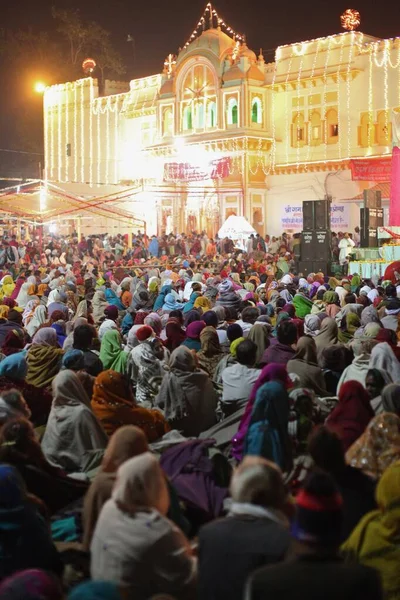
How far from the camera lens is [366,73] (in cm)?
2712

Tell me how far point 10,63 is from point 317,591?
46707mm

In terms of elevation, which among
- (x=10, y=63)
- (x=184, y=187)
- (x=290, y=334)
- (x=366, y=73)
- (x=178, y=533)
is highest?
(x=10, y=63)

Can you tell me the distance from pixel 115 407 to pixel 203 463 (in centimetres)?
117

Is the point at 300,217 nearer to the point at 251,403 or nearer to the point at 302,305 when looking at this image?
the point at 302,305

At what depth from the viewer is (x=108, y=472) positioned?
4.24 m

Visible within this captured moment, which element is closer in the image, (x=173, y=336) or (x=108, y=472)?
(x=108, y=472)

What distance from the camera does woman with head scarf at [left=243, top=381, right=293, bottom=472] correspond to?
532 cm

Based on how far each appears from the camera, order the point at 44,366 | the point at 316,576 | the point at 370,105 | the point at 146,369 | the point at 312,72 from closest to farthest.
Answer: the point at 316,576 → the point at 146,369 → the point at 44,366 → the point at 370,105 → the point at 312,72

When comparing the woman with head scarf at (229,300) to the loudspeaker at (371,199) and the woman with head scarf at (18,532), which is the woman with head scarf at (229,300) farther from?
the loudspeaker at (371,199)

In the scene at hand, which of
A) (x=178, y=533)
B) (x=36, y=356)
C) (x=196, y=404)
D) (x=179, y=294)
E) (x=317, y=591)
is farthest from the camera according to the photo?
(x=179, y=294)

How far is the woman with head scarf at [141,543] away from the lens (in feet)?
11.3

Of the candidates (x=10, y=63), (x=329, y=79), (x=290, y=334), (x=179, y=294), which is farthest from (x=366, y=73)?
(x=10, y=63)

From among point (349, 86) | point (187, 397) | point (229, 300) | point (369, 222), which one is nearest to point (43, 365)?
point (187, 397)

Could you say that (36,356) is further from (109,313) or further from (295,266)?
(295,266)
